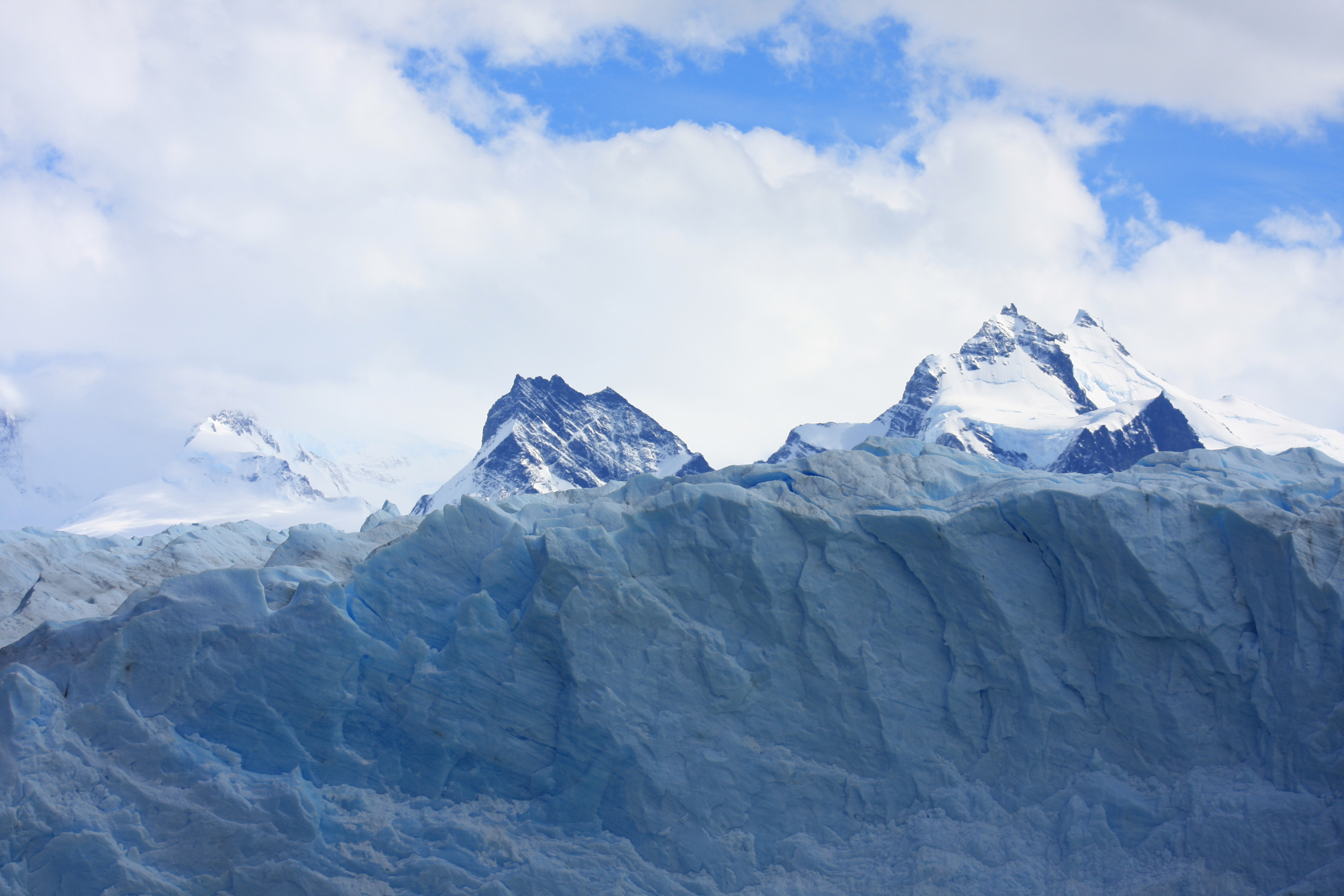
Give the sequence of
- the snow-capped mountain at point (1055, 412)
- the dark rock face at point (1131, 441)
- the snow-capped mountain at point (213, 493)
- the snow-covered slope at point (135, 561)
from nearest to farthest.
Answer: the snow-covered slope at point (135, 561), the dark rock face at point (1131, 441), the snow-capped mountain at point (1055, 412), the snow-capped mountain at point (213, 493)

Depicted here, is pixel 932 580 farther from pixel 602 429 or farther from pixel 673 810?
pixel 602 429

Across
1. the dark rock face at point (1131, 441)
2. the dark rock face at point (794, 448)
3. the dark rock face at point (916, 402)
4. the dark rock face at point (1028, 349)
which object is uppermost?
the dark rock face at point (1028, 349)

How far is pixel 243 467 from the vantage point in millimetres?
178250

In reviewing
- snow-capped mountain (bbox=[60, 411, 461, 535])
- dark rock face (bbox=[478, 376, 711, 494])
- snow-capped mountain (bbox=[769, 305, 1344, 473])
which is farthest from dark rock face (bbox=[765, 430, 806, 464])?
snow-capped mountain (bbox=[60, 411, 461, 535])

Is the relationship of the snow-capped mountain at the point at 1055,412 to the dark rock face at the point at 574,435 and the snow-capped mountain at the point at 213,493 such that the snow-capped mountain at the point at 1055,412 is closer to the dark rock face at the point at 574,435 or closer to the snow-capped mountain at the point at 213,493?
the dark rock face at the point at 574,435

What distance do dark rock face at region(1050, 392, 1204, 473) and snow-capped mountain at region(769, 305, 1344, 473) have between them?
0.11 m

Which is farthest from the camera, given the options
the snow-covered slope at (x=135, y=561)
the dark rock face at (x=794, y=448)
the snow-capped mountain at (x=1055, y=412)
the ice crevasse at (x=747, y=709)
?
the dark rock face at (x=794, y=448)

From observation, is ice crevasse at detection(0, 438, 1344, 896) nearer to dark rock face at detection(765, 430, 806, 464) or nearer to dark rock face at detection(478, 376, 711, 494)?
dark rock face at detection(765, 430, 806, 464)

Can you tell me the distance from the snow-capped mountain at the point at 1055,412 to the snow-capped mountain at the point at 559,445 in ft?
70.7

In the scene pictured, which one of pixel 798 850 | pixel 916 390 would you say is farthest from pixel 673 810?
pixel 916 390

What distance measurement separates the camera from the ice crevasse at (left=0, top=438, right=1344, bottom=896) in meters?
16.1

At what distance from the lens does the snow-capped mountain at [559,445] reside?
384 feet

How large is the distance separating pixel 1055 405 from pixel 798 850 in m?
102

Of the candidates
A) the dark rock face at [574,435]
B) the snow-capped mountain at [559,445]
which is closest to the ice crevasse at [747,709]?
the snow-capped mountain at [559,445]
